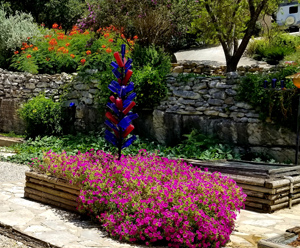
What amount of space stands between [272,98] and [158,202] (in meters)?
4.37

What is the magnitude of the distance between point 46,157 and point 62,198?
761mm

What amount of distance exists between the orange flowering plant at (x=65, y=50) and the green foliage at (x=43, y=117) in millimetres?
1304

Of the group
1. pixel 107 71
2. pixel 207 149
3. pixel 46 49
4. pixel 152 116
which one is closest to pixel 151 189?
pixel 207 149

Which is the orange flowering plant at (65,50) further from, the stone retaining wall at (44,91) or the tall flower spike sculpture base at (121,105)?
the tall flower spike sculpture base at (121,105)

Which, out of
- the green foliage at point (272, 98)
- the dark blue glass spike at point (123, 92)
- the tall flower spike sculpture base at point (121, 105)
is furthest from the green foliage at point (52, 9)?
the dark blue glass spike at point (123, 92)

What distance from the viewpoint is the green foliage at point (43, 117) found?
402 inches

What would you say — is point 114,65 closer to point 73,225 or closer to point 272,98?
point 73,225

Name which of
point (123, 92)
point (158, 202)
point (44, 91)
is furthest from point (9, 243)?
point (44, 91)

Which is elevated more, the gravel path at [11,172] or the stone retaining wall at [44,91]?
the stone retaining wall at [44,91]

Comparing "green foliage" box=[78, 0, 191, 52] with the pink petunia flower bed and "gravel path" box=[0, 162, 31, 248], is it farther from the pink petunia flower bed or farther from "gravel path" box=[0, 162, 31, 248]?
the pink petunia flower bed

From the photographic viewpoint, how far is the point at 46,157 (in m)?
5.54

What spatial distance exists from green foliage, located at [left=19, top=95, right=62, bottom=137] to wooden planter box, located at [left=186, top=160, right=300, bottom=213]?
18.2 feet

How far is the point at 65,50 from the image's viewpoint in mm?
11492

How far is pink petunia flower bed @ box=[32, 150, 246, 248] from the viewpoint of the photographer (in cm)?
373
